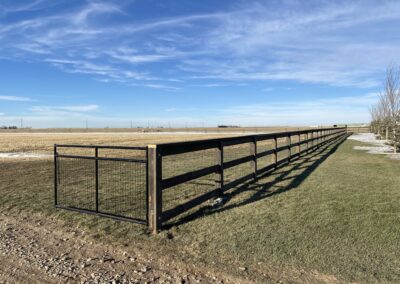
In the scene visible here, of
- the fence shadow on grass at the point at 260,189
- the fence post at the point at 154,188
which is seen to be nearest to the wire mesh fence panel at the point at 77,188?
the fence post at the point at 154,188

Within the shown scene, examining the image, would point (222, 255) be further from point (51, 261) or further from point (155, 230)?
point (51, 261)

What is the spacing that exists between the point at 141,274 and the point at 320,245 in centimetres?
239

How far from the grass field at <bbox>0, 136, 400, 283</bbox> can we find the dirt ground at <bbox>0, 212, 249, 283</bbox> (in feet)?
0.85

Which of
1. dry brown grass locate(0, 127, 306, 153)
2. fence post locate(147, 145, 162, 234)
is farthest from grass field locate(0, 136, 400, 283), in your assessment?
dry brown grass locate(0, 127, 306, 153)

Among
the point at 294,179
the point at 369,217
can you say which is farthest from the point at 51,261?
the point at 294,179

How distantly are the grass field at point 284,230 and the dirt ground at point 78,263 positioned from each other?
258mm

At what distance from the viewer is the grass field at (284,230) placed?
383 cm

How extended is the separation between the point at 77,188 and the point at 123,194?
1589 mm

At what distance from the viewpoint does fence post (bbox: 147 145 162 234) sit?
5.12 metres

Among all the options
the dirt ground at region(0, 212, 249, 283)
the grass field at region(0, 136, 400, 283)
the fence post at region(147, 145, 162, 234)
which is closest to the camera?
the dirt ground at region(0, 212, 249, 283)

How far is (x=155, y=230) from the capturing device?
506cm

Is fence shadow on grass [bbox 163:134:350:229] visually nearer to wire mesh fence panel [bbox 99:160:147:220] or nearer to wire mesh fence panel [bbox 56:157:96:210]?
wire mesh fence panel [bbox 99:160:147:220]

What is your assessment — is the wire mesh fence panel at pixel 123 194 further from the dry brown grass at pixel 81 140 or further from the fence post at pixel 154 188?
the dry brown grass at pixel 81 140

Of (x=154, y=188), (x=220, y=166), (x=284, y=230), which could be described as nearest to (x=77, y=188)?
(x=220, y=166)
